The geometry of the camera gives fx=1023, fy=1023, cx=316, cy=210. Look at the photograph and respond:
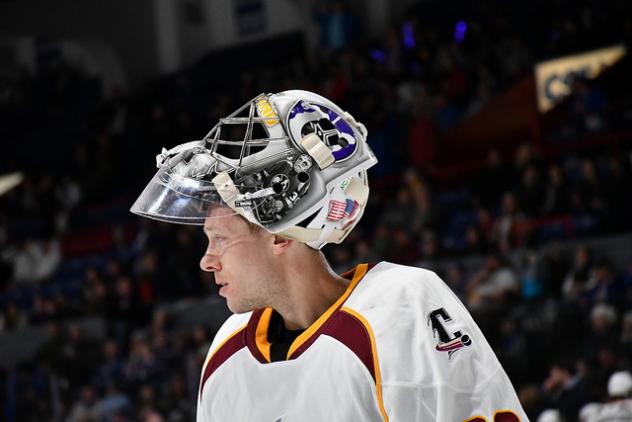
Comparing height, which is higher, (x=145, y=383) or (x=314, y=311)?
(x=314, y=311)

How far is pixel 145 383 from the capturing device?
8.05 m

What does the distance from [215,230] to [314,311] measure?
0.25 meters

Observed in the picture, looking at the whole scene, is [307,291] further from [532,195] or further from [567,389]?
[532,195]

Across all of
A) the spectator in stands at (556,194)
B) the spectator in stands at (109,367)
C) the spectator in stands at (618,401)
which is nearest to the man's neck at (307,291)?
the spectator in stands at (618,401)

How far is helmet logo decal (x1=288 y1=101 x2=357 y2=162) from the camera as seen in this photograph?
1902 millimetres

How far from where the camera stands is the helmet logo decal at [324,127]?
1.90 meters

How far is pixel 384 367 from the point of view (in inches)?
68.8

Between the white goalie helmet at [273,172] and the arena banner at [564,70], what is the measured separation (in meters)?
7.79

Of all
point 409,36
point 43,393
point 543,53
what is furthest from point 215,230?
point 409,36

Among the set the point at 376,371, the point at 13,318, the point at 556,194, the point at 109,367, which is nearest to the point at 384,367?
the point at 376,371

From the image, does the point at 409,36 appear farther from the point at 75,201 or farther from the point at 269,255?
the point at 269,255

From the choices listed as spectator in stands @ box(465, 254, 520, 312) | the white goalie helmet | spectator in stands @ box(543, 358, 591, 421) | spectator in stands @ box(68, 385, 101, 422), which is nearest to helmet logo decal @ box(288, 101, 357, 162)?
the white goalie helmet

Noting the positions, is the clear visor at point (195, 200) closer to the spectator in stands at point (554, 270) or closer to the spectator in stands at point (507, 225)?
the spectator in stands at point (554, 270)

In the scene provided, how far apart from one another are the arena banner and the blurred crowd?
128mm
